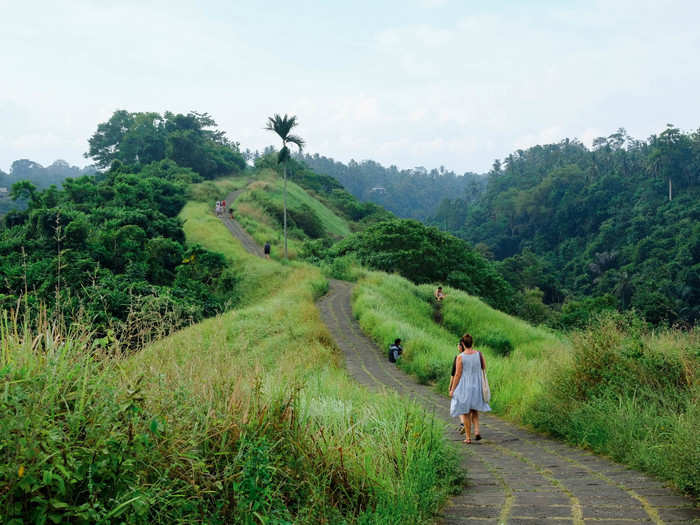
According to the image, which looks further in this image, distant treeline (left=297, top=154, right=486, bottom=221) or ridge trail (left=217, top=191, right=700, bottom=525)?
distant treeline (left=297, top=154, right=486, bottom=221)

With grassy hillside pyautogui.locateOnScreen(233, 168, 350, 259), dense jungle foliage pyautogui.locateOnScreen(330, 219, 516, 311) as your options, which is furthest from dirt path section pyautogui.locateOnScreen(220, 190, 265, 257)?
dense jungle foliage pyautogui.locateOnScreen(330, 219, 516, 311)

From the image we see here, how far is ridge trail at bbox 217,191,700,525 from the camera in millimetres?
3781

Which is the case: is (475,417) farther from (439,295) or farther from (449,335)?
(439,295)

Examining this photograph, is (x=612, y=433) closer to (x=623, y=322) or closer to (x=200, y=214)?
(x=623, y=322)

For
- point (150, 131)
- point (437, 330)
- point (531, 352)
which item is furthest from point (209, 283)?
point (150, 131)

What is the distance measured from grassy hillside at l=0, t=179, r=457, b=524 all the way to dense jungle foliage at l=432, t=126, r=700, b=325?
36504 mm

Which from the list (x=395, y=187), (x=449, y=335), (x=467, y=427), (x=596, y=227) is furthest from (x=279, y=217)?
(x=395, y=187)

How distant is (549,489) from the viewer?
14.7ft

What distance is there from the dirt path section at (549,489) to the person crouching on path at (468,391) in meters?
0.33

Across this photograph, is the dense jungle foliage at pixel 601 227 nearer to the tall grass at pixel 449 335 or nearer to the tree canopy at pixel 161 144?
the tall grass at pixel 449 335

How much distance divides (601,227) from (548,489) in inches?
3126

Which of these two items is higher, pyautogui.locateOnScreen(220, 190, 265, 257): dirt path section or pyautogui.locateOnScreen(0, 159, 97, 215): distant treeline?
pyautogui.locateOnScreen(0, 159, 97, 215): distant treeline

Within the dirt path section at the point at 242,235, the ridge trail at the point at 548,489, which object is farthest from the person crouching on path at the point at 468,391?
the dirt path section at the point at 242,235

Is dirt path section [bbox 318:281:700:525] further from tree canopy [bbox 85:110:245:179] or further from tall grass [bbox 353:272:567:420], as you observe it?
tree canopy [bbox 85:110:245:179]
